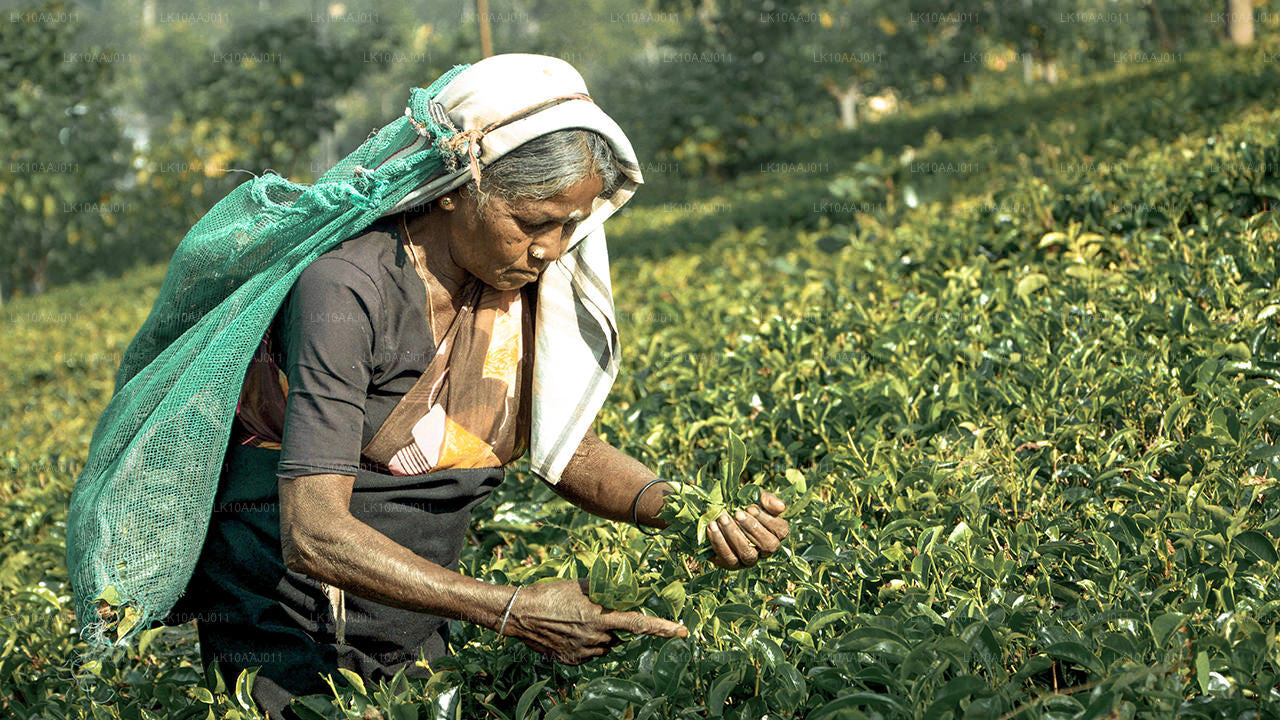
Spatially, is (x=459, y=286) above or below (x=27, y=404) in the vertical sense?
above

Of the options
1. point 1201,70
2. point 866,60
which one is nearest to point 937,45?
point 866,60

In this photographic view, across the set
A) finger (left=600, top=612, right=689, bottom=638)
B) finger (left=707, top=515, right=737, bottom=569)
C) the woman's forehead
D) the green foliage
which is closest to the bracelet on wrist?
finger (left=707, top=515, right=737, bottom=569)

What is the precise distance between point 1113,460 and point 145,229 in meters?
13.2

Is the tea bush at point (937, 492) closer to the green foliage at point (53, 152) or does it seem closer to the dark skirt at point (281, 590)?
the dark skirt at point (281, 590)

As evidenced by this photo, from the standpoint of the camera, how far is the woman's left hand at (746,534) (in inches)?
72.6

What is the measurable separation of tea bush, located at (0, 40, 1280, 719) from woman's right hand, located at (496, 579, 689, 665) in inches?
1.4

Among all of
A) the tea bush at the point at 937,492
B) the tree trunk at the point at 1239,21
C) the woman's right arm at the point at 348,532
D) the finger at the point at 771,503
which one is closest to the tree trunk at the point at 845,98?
the tree trunk at the point at 1239,21

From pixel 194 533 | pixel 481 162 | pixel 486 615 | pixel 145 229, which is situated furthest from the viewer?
pixel 145 229

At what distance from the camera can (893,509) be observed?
7.43 ft

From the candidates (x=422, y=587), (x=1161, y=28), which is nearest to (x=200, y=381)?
(x=422, y=587)

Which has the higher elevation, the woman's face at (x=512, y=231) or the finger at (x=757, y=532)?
the woman's face at (x=512, y=231)

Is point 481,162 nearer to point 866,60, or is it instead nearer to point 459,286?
point 459,286

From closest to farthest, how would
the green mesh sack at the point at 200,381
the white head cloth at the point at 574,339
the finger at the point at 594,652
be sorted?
1. the finger at the point at 594,652
2. the green mesh sack at the point at 200,381
3. the white head cloth at the point at 574,339

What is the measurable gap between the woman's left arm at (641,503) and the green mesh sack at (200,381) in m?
0.66
